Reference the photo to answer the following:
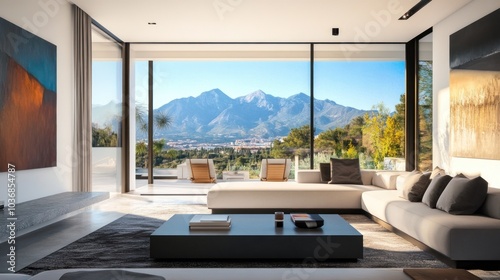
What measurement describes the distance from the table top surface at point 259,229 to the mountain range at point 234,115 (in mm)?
10328

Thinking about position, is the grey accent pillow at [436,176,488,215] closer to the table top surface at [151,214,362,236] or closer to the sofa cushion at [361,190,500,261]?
the sofa cushion at [361,190,500,261]

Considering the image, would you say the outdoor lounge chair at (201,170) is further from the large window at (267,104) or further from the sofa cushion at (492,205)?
the sofa cushion at (492,205)

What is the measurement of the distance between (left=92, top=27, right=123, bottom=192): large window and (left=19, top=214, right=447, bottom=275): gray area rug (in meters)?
2.66

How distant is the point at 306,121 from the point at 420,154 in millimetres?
7570

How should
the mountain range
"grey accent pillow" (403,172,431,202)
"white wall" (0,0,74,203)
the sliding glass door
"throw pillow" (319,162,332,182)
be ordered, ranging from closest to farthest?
"white wall" (0,0,74,203)
"grey accent pillow" (403,172,431,202)
"throw pillow" (319,162,332,182)
the sliding glass door
the mountain range

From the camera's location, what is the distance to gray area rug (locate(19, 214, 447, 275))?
395 cm

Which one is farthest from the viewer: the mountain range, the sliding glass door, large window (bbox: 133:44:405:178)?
the mountain range

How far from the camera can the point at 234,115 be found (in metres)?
17.0

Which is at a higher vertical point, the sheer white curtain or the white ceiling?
the white ceiling

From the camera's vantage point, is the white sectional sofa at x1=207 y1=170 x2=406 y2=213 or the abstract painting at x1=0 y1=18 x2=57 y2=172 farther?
the white sectional sofa at x1=207 y1=170 x2=406 y2=213

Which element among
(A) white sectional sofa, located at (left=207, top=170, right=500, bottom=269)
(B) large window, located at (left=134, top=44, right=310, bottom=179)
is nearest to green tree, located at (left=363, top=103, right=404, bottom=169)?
(A) white sectional sofa, located at (left=207, top=170, right=500, bottom=269)

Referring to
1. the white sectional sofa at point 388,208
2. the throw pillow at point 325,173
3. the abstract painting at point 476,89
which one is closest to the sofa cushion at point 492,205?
the white sectional sofa at point 388,208

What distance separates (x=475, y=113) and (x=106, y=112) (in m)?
6.00

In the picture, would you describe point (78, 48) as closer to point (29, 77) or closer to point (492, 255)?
point (29, 77)
